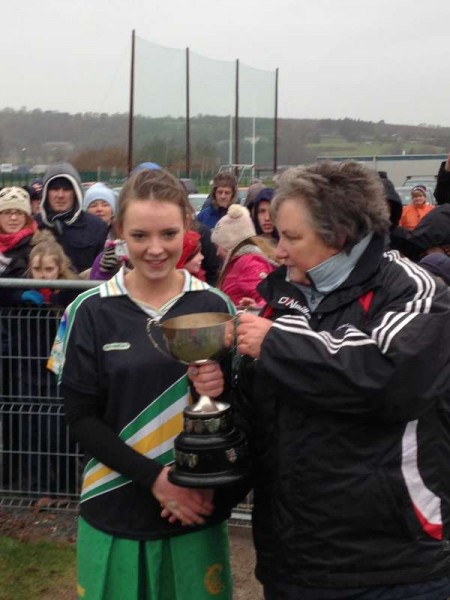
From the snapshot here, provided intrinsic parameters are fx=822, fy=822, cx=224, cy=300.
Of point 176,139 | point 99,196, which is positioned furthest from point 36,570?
point 176,139

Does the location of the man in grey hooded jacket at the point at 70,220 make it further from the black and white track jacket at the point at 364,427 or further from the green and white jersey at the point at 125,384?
the black and white track jacket at the point at 364,427

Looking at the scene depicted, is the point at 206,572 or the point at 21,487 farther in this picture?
the point at 21,487

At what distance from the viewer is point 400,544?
86.7 inches

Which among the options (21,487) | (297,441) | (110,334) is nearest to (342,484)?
(297,441)

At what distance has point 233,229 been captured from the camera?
20.3 feet

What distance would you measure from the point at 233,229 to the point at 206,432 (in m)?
3.99

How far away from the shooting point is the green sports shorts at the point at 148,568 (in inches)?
99.6

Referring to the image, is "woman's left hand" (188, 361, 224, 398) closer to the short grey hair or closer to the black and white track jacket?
the black and white track jacket

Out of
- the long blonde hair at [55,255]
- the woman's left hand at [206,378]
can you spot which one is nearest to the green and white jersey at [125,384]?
the woman's left hand at [206,378]

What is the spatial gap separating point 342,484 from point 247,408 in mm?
419

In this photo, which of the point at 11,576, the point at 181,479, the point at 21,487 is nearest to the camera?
the point at 181,479

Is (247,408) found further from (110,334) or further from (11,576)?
(11,576)

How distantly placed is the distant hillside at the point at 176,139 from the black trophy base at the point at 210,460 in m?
27.0

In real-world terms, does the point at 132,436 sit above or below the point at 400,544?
above
